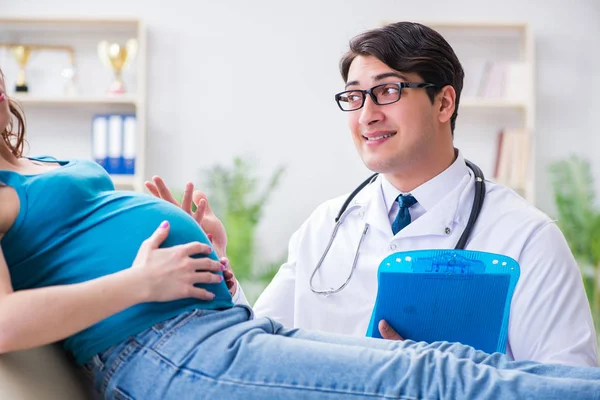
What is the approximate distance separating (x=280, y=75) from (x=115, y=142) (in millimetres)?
1086

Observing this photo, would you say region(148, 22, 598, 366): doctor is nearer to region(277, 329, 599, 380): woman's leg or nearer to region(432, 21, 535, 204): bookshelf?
region(277, 329, 599, 380): woman's leg

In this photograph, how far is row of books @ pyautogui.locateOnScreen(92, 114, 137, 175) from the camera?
14.8ft

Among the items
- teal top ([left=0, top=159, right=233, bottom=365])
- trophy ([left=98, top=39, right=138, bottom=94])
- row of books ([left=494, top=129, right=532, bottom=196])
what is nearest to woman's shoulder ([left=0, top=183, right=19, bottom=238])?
teal top ([left=0, top=159, right=233, bottom=365])

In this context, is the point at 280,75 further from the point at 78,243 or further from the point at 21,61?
the point at 78,243

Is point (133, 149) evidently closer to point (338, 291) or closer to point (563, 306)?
point (338, 291)

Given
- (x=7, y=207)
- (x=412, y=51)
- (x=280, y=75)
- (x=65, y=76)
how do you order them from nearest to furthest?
(x=7, y=207)
(x=412, y=51)
(x=65, y=76)
(x=280, y=75)

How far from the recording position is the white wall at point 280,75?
4.73 metres

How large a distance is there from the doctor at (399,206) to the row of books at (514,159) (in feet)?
7.97

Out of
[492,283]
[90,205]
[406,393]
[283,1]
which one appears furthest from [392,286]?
[283,1]

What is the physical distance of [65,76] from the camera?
462 centimetres

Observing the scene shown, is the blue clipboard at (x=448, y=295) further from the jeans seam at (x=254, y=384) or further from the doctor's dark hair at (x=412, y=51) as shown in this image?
the doctor's dark hair at (x=412, y=51)

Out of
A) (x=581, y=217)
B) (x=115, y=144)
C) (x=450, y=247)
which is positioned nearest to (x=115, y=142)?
(x=115, y=144)

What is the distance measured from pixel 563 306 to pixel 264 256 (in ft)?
10.1

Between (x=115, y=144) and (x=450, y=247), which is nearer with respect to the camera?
(x=450, y=247)
